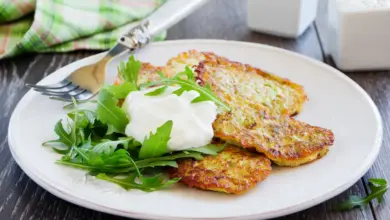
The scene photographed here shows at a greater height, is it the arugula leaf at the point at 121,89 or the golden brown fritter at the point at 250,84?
the arugula leaf at the point at 121,89

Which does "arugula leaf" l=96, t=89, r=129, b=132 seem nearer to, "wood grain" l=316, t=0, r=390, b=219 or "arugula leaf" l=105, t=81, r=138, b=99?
"arugula leaf" l=105, t=81, r=138, b=99

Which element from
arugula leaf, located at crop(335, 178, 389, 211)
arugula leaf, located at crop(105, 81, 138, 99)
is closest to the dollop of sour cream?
arugula leaf, located at crop(105, 81, 138, 99)

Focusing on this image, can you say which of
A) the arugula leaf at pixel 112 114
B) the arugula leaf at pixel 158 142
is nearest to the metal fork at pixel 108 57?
the arugula leaf at pixel 112 114

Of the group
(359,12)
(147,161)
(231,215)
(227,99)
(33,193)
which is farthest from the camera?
(359,12)

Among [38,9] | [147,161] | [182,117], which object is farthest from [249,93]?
[38,9]

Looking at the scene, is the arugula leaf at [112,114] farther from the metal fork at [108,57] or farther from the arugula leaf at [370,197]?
the arugula leaf at [370,197]

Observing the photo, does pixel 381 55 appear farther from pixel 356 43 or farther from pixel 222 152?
pixel 222 152
